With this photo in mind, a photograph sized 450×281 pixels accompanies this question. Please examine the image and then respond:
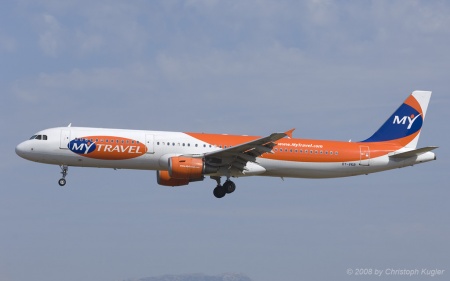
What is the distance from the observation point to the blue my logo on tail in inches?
2192

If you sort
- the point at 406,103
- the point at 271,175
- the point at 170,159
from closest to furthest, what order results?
1. the point at 170,159
2. the point at 271,175
3. the point at 406,103

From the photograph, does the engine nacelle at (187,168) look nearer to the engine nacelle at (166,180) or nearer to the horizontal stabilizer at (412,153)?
the engine nacelle at (166,180)

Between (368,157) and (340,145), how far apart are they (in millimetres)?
2042

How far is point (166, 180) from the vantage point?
53.7 metres

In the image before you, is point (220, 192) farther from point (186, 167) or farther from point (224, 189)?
point (186, 167)

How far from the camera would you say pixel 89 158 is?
161 feet

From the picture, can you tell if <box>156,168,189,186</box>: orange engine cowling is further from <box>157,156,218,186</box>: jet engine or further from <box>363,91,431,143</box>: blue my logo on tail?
<box>363,91,431,143</box>: blue my logo on tail

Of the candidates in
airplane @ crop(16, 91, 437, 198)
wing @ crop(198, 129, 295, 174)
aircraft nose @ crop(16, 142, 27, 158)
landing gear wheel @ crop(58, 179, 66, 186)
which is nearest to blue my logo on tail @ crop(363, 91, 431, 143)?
airplane @ crop(16, 91, 437, 198)

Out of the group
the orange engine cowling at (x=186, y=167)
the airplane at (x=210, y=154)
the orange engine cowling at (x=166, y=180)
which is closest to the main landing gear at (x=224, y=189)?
the airplane at (x=210, y=154)

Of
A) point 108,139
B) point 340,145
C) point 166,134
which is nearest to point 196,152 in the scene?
point 166,134

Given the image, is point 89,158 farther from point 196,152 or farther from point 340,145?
point 340,145

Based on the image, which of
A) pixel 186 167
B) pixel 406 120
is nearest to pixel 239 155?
pixel 186 167

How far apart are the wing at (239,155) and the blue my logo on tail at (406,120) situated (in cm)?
1012

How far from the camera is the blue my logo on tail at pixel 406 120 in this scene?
55688 mm
